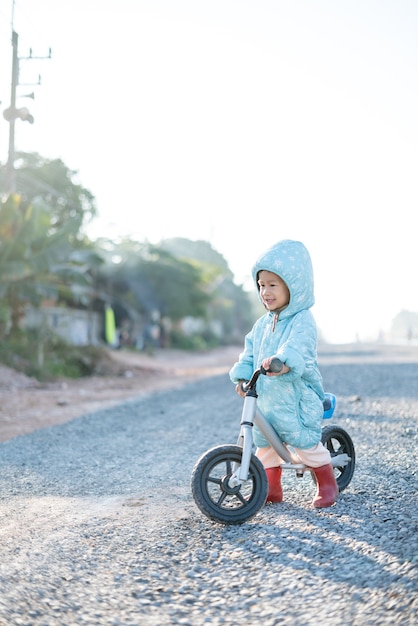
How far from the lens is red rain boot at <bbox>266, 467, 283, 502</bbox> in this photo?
368cm

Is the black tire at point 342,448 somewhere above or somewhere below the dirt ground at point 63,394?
above

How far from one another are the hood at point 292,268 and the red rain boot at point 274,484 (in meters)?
0.92

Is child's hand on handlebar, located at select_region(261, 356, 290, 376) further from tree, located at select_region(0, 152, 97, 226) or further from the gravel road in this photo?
tree, located at select_region(0, 152, 97, 226)

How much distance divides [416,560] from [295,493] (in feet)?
4.75

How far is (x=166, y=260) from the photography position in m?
33.9

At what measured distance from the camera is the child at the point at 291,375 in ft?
11.4

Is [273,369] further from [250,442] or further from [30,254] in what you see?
[30,254]

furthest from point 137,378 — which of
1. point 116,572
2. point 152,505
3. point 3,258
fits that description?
point 116,572

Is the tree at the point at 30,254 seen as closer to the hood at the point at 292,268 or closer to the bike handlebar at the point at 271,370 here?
the hood at the point at 292,268

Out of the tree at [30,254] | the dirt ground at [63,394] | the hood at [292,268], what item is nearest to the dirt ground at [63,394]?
the dirt ground at [63,394]

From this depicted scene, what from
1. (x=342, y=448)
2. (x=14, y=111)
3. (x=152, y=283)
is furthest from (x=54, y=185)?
(x=342, y=448)

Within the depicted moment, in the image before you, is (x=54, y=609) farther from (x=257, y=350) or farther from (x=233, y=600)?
(x=257, y=350)

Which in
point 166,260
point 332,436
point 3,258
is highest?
point 166,260

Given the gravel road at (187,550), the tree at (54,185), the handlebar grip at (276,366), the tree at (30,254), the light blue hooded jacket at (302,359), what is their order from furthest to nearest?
1. the tree at (54,185)
2. the tree at (30,254)
3. the light blue hooded jacket at (302,359)
4. the handlebar grip at (276,366)
5. the gravel road at (187,550)
